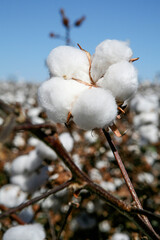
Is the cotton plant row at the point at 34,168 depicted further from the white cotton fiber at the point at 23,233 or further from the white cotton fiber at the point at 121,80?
the white cotton fiber at the point at 121,80

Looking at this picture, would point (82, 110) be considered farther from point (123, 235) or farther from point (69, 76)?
point (123, 235)

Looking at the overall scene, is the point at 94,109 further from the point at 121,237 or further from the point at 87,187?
the point at 121,237

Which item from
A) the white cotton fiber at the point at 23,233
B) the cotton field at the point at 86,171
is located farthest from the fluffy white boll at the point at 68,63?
the white cotton fiber at the point at 23,233

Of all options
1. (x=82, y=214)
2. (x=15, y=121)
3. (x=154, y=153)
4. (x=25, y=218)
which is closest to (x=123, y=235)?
(x=82, y=214)

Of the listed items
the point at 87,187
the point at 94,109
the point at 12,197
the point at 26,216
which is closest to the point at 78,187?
the point at 87,187

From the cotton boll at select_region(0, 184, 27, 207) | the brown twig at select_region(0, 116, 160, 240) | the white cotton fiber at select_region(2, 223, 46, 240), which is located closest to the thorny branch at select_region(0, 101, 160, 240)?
the brown twig at select_region(0, 116, 160, 240)
